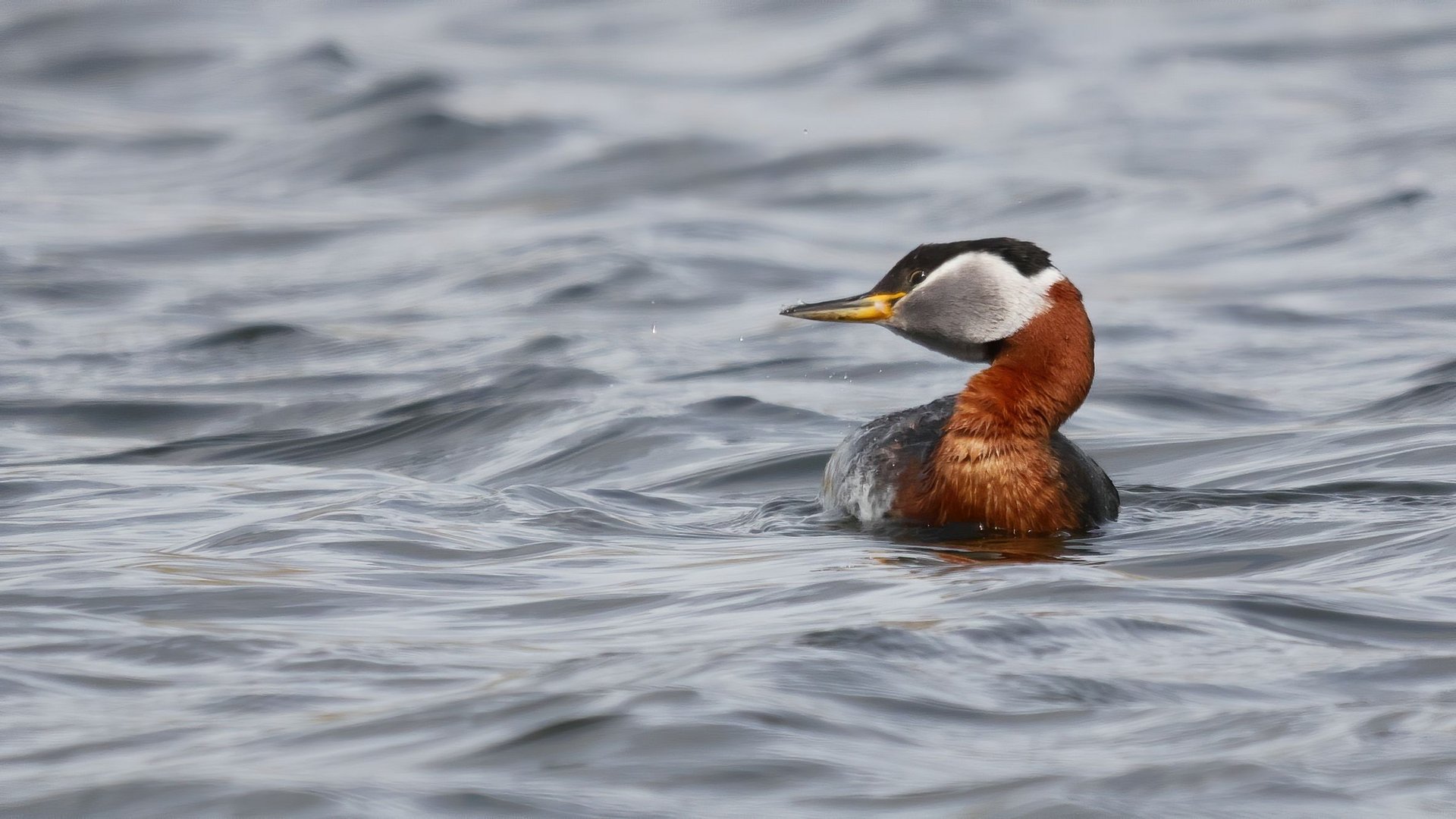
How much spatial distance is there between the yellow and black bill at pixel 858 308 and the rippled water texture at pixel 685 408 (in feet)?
2.64

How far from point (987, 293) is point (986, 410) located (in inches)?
20.1

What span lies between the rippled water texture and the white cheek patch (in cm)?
87

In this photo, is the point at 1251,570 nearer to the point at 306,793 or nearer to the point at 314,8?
the point at 306,793

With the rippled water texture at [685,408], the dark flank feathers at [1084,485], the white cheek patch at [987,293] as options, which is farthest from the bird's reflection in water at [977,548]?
the white cheek patch at [987,293]

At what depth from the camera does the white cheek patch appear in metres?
7.54

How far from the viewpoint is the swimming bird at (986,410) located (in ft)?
23.7

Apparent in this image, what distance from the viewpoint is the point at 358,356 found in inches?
461

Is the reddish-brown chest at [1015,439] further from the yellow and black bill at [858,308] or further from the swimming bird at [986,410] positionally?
the yellow and black bill at [858,308]

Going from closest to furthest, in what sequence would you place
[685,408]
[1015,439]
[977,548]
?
1. [977,548]
2. [1015,439]
3. [685,408]

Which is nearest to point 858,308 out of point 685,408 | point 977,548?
point 977,548

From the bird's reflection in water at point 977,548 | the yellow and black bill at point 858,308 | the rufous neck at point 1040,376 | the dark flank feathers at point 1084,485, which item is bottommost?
the bird's reflection in water at point 977,548

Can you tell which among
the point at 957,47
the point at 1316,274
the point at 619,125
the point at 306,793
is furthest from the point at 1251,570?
the point at 957,47

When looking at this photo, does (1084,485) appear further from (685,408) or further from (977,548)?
(685,408)

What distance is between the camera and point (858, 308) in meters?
7.77
